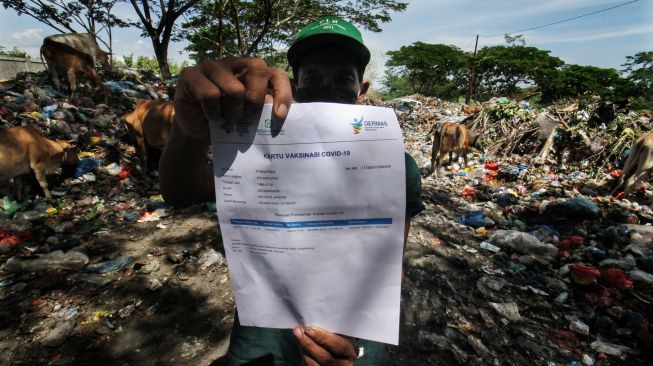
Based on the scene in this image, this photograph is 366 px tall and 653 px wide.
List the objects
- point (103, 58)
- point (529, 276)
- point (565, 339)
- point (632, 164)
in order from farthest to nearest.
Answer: point (103, 58) < point (632, 164) < point (529, 276) < point (565, 339)

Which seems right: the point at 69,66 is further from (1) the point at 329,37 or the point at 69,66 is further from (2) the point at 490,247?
(2) the point at 490,247

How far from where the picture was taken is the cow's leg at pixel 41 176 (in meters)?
4.13

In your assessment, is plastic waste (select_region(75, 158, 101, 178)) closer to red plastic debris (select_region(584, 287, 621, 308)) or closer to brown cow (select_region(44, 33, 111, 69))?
brown cow (select_region(44, 33, 111, 69))

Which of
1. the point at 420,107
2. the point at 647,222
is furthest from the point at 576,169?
the point at 420,107

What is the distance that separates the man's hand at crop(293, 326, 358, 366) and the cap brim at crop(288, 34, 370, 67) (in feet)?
2.98

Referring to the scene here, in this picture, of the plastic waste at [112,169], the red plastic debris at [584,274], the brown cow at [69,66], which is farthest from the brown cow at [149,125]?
the red plastic debris at [584,274]

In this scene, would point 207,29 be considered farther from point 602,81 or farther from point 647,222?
point 602,81

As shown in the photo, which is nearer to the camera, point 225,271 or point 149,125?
point 225,271

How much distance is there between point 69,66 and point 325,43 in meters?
8.48

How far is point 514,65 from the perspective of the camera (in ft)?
73.7

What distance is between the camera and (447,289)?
2.89 m

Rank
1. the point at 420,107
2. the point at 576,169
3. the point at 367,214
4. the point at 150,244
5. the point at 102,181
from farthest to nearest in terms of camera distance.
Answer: the point at 420,107 < the point at 576,169 < the point at 102,181 < the point at 150,244 < the point at 367,214

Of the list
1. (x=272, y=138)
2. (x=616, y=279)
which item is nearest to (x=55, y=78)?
(x=272, y=138)

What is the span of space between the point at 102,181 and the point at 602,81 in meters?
29.0
